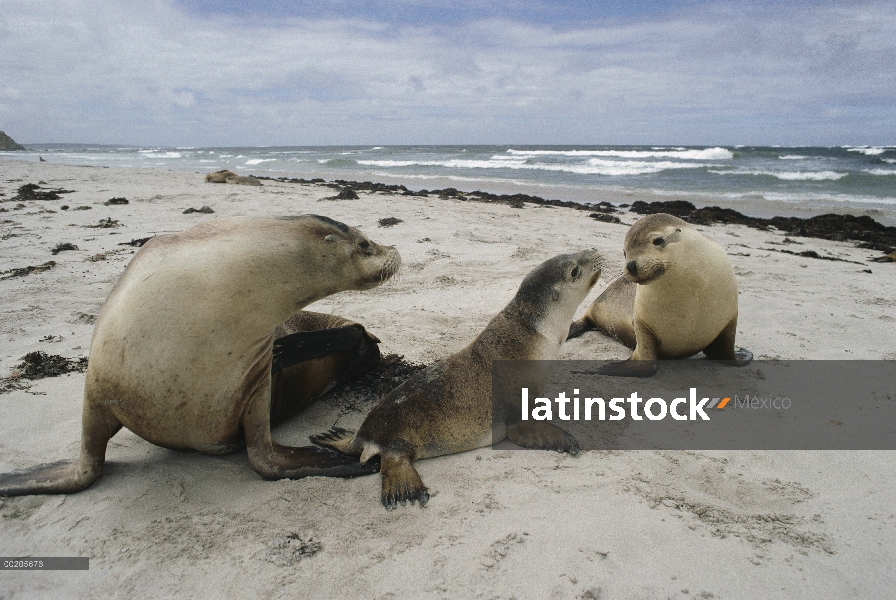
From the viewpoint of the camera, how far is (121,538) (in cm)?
233

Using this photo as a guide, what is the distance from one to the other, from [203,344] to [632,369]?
282 cm

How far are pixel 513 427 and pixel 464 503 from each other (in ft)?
2.43

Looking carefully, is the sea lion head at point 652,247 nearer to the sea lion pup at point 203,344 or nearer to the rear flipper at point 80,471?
the sea lion pup at point 203,344

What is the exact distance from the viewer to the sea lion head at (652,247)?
3809 mm

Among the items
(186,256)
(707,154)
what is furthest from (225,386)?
(707,154)

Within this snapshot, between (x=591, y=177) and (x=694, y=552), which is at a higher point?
(x=591, y=177)

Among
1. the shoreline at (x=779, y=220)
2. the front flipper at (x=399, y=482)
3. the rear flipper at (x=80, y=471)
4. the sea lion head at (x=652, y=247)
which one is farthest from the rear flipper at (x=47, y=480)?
the shoreline at (x=779, y=220)

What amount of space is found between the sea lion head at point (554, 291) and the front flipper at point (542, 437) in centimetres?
60

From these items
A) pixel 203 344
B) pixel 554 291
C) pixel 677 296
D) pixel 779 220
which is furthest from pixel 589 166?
pixel 203 344

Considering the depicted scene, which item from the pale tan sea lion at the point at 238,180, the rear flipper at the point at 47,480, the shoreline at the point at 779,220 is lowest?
the rear flipper at the point at 47,480

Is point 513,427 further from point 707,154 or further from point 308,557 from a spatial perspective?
point 707,154

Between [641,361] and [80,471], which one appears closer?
[80,471]

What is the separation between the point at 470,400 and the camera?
3.17 m

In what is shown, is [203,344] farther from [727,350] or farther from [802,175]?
[802,175]
